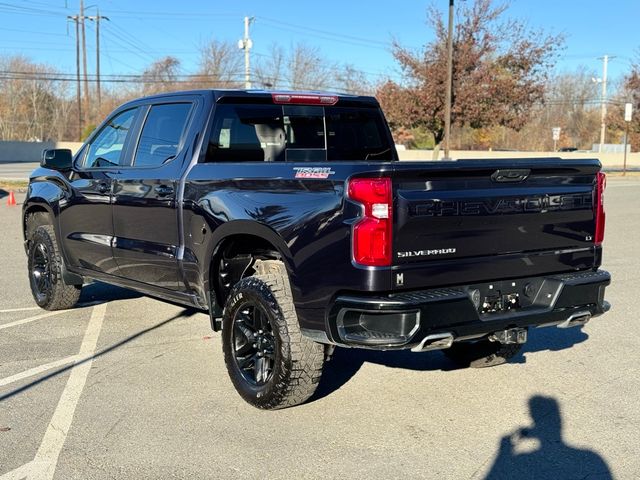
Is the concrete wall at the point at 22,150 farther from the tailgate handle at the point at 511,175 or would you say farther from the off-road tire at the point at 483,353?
the tailgate handle at the point at 511,175

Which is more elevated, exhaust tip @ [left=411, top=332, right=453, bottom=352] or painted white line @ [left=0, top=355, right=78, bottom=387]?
exhaust tip @ [left=411, top=332, right=453, bottom=352]

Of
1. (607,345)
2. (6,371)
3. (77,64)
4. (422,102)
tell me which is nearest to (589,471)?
(607,345)

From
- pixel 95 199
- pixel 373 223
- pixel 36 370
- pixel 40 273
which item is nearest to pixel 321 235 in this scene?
pixel 373 223

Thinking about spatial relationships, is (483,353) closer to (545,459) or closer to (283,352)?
(545,459)

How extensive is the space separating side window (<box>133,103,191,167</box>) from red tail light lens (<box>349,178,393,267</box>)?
2031mm

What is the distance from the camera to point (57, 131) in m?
73.4

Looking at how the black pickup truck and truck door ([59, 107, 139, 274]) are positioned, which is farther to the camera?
truck door ([59, 107, 139, 274])

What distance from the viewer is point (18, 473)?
3580mm

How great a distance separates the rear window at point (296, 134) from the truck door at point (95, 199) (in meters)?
1.05

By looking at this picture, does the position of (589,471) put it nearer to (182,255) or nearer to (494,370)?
(494,370)

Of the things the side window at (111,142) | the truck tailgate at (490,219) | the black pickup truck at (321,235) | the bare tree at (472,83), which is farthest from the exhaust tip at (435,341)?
the bare tree at (472,83)

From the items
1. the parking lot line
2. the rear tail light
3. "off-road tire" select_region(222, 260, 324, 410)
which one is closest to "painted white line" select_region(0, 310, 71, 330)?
the parking lot line

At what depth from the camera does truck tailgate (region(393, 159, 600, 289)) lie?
12.4 ft

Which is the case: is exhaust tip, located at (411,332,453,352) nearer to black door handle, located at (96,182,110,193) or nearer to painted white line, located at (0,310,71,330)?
black door handle, located at (96,182,110,193)
